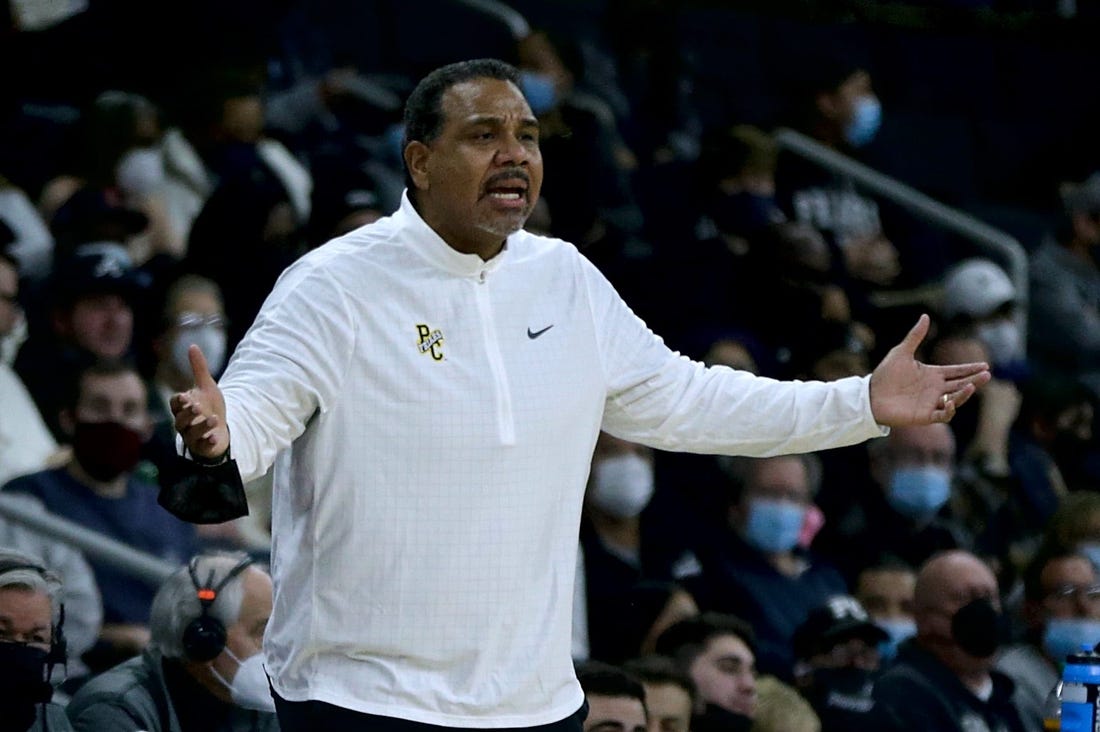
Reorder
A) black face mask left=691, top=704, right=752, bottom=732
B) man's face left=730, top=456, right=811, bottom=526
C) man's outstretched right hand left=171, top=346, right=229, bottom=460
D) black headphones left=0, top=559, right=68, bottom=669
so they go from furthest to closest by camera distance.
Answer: man's face left=730, top=456, right=811, bottom=526 → black face mask left=691, top=704, right=752, bottom=732 → black headphones left=0, top=559, right=68, bottom=669 → man's outstretched right hand left=171, top=346, right=229, bottom=460

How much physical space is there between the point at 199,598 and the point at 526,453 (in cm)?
145

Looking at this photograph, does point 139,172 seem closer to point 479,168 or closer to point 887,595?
point 887,595

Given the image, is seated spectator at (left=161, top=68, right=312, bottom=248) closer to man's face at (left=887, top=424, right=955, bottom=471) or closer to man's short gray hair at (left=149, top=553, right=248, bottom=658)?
man's face at (left=887, top=424, right=955, bottom=471)

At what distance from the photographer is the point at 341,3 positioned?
9789 mm

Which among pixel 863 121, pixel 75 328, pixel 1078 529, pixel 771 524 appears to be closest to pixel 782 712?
pixel 771 524

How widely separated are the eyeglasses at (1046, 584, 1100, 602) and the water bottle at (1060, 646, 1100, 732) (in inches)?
94.3

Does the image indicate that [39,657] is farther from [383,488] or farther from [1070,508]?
[1070,508]

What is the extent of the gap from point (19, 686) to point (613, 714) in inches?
61.1

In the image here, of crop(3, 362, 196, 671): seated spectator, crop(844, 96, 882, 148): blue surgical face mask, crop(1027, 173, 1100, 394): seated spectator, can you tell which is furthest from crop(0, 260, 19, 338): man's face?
crop(1027, 173, 1100, 394): seated spectator

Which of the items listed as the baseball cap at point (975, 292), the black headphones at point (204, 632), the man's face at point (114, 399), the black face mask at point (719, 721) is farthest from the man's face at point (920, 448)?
the black headphones at point (204, 632)

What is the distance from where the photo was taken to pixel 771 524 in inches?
275

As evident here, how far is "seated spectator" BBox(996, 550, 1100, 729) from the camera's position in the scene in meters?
6.53

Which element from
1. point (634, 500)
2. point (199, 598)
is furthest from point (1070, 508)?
point (199, 598)

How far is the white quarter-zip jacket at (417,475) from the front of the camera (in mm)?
3471
